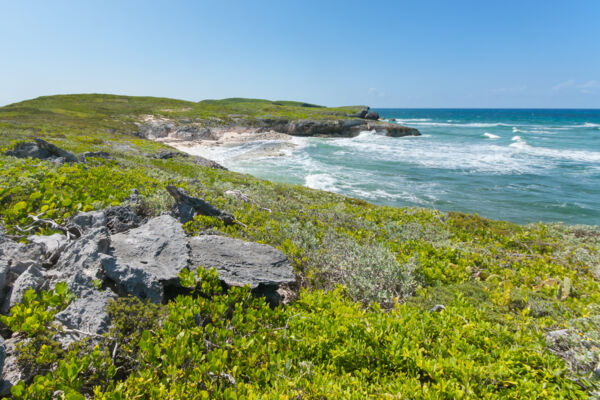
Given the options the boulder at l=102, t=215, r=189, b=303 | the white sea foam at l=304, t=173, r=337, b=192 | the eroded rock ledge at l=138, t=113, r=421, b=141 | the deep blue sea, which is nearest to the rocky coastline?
the eroded rock ledge at l=138, t=113, r=421, b=141

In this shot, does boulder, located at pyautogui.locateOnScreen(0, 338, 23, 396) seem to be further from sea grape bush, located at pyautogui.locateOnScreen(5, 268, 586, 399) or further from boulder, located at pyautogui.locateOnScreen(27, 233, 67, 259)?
boulder, located at pyautogui.locateOnScreen(27, 233, 67, 259)

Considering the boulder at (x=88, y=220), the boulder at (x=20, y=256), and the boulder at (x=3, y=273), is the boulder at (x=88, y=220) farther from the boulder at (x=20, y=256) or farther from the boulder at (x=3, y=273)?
the boulder at (x=3, y=273)

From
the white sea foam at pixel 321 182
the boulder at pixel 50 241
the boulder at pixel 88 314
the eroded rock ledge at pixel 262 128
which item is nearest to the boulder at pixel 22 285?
the boulder at pixel 88 314

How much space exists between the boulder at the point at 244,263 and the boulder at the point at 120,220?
1927 millimetres

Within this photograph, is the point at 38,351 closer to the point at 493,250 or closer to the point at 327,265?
the point at 327,265

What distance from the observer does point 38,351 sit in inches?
116

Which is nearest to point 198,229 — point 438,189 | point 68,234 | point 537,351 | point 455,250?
point 68,234

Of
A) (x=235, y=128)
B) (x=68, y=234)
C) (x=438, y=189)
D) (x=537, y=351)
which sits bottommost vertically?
(x=438, y=189)

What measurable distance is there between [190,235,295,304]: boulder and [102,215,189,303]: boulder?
281 millimetres

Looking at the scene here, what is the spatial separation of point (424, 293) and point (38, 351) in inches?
220

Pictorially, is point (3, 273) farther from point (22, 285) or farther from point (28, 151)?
point (28, 151)

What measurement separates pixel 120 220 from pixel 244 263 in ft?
11.2

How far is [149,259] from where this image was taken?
4730mm

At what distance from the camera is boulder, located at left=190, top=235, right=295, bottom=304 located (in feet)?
15.5
